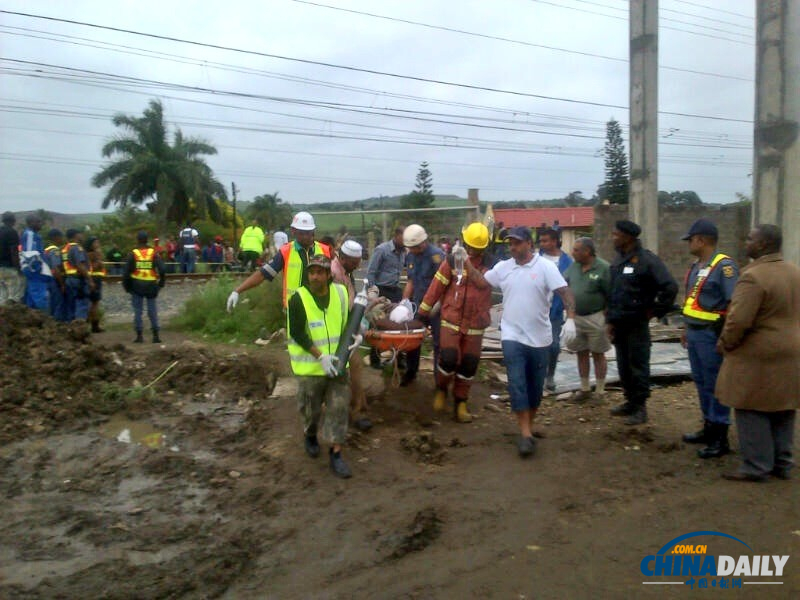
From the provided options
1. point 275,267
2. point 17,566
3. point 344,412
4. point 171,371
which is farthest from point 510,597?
point 171,371

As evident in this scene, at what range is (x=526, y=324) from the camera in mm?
6414

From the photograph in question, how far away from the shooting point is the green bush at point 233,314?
11.9 meters

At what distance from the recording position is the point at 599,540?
187 inches

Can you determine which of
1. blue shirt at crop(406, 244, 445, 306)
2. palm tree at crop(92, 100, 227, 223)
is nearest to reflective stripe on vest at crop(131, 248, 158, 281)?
blue shirt at crop(406, 244, 445, 306)

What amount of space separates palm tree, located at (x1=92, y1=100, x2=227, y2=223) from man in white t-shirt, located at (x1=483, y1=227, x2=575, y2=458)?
42.8 m

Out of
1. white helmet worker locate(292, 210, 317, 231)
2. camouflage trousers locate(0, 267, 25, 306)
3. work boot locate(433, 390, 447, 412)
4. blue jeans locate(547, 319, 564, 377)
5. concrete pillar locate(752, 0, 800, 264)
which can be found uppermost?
concrete pillar locate(752, 0, 800, 264)

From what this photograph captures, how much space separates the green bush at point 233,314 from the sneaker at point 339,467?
5.93 m

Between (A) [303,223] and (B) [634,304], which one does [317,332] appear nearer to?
(A) [303,223]

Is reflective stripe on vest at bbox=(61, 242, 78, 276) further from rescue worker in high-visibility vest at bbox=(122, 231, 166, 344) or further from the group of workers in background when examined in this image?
the group of workers in background

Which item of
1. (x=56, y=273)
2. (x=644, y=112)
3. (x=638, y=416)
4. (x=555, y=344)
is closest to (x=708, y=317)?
(x=638, y=416)

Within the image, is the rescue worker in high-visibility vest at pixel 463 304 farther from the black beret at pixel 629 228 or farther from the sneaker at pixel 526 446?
the black beret at pixel 629 228

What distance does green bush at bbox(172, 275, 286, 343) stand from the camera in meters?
11.9

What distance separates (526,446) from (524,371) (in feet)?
2.06

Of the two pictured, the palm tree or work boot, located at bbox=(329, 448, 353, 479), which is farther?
the palm tree
